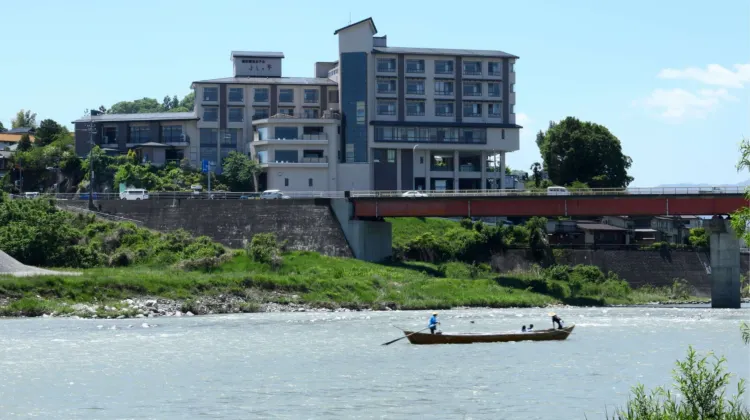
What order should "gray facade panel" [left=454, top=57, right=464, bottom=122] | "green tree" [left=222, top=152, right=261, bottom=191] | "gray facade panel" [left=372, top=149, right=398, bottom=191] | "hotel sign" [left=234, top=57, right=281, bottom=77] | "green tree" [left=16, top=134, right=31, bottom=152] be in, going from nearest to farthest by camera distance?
"green tree" [left=222, top=152, right=261, bottom=191] → "gray facade panel" [left=372, top=149, right=398, bottom=191] → "gray facade panel" [left=454, top=57, right=464, bottom=122] → "hotel sign" [left=234, top=57, right=281, bottom=77] → "green tree" [left=16, top=134, right=31, bottom=152]

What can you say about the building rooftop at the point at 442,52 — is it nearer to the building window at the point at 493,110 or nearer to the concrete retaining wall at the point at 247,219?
the building window at the point at 493,110

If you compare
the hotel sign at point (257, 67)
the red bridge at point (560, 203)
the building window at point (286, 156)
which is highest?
the hotel sign at point (257, 67)

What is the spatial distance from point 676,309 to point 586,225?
34.8 meters

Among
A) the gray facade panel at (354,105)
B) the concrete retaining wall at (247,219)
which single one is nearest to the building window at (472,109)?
the gray facade panel at (354,105)

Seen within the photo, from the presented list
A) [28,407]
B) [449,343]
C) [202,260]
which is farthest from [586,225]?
[28,407]

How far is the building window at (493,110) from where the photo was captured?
12938cm

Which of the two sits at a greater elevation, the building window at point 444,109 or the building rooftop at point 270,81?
the building rooftop at point 270,81

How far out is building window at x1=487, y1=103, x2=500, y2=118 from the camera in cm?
12938

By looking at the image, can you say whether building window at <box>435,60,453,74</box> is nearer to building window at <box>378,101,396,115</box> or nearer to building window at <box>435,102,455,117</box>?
building window at <box>435,102,455,117</box>

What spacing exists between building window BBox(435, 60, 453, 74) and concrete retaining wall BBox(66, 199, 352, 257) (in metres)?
33.8

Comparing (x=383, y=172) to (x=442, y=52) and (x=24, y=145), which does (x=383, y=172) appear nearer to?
(x=442, y=52)

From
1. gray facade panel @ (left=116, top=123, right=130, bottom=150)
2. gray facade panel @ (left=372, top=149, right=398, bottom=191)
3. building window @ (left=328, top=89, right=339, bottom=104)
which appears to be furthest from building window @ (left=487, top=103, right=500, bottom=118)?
gray facade panel @ (left=116, top=123, right=130, bottom=150)

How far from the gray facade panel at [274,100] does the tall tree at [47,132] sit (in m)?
30.7

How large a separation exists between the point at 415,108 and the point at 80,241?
46.4 metres
